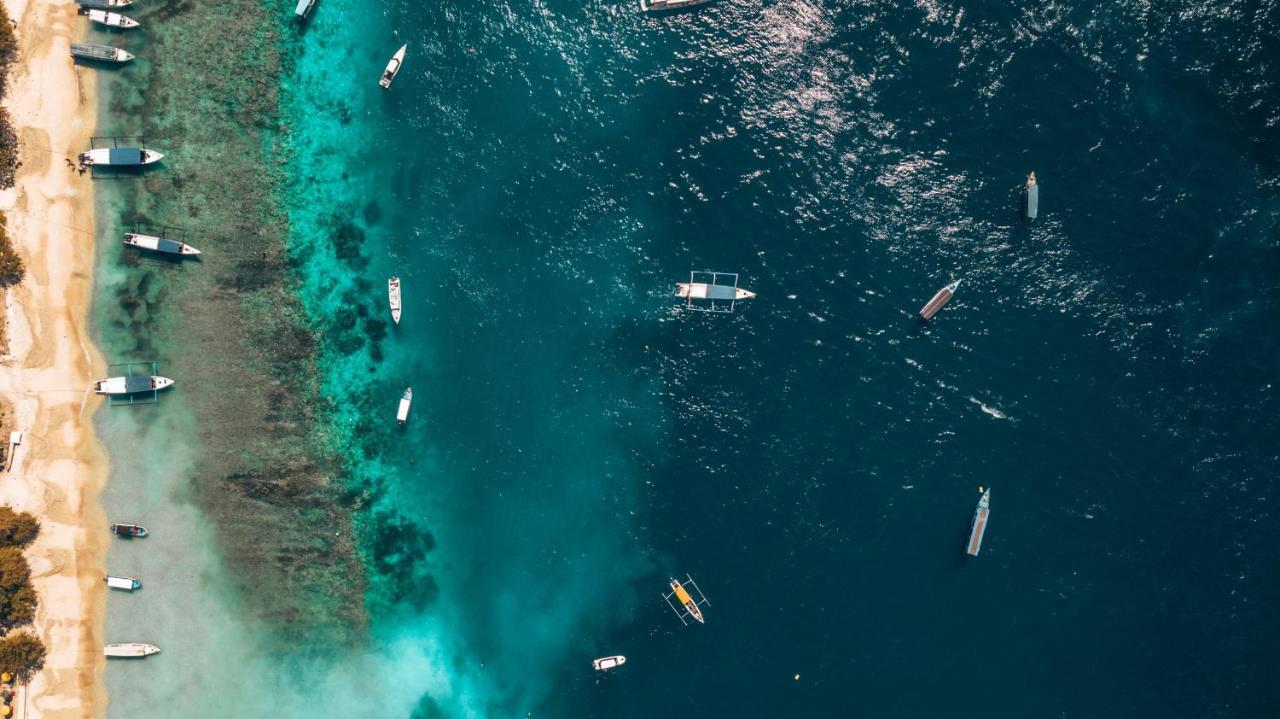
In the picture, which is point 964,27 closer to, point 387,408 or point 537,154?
point 537,154

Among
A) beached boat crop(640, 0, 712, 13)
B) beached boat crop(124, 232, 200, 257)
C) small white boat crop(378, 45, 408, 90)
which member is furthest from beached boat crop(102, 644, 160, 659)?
beached boat crop(640, 0, 712, 13)

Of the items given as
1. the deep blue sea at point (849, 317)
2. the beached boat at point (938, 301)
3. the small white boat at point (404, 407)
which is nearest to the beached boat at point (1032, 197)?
the deep blue sea at point (849, 317)

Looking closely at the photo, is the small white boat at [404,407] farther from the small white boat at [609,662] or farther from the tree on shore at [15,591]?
the tree on shore at [15,591]

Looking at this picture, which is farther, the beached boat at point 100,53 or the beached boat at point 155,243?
the beached boat at point 155,243

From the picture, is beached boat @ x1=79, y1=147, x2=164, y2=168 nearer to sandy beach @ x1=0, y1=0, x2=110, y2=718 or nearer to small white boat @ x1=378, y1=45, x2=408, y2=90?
sandy beach @ x1=0, y1=0, x2=110, y2=718

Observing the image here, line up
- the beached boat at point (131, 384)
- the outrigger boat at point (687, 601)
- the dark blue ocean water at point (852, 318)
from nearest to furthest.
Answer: the beached boat at point (131, 384) < the dark blue ocean water at point (852, 318) < the outrigger boat at point (687, 601)

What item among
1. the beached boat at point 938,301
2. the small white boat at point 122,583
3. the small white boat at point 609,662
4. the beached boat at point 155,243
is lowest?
the small white boat at point 609,662
